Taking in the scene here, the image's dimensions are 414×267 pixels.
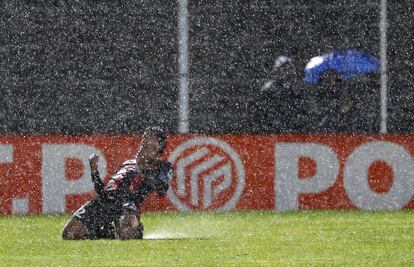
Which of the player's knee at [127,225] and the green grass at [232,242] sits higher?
the player's knee at [127,225]

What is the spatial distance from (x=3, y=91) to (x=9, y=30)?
0.91 meters

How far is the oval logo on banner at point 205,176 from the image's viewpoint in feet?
61.0

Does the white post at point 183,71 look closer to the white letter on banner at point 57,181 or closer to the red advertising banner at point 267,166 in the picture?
the red advertising banner at point 267,166

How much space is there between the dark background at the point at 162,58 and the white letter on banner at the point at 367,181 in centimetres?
116

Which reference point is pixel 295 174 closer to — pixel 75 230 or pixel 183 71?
pixel 183 71

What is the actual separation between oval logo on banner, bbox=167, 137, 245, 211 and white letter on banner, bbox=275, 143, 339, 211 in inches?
18.4

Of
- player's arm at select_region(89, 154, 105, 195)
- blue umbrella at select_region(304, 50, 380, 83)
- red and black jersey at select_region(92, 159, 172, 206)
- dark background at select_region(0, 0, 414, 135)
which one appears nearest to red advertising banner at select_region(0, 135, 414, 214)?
dark background at select_region(0, 0, 414, 135)

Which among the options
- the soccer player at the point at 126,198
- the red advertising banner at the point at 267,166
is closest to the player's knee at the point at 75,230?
the soccer player at the point at 126,198

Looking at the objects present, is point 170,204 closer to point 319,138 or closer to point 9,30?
point 319,138

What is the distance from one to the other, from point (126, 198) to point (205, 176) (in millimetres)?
4525

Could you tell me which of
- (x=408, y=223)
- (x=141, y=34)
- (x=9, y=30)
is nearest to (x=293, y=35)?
(x=141, y=34)

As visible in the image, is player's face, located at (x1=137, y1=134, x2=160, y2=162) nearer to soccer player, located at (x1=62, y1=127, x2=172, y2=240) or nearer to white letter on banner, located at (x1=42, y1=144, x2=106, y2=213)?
soccer player, located at (x1=62, y1=127, x2=172, y2=240)

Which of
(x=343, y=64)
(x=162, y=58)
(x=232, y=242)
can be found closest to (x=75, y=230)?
(x=232, y=242)

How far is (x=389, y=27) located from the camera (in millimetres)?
21500
